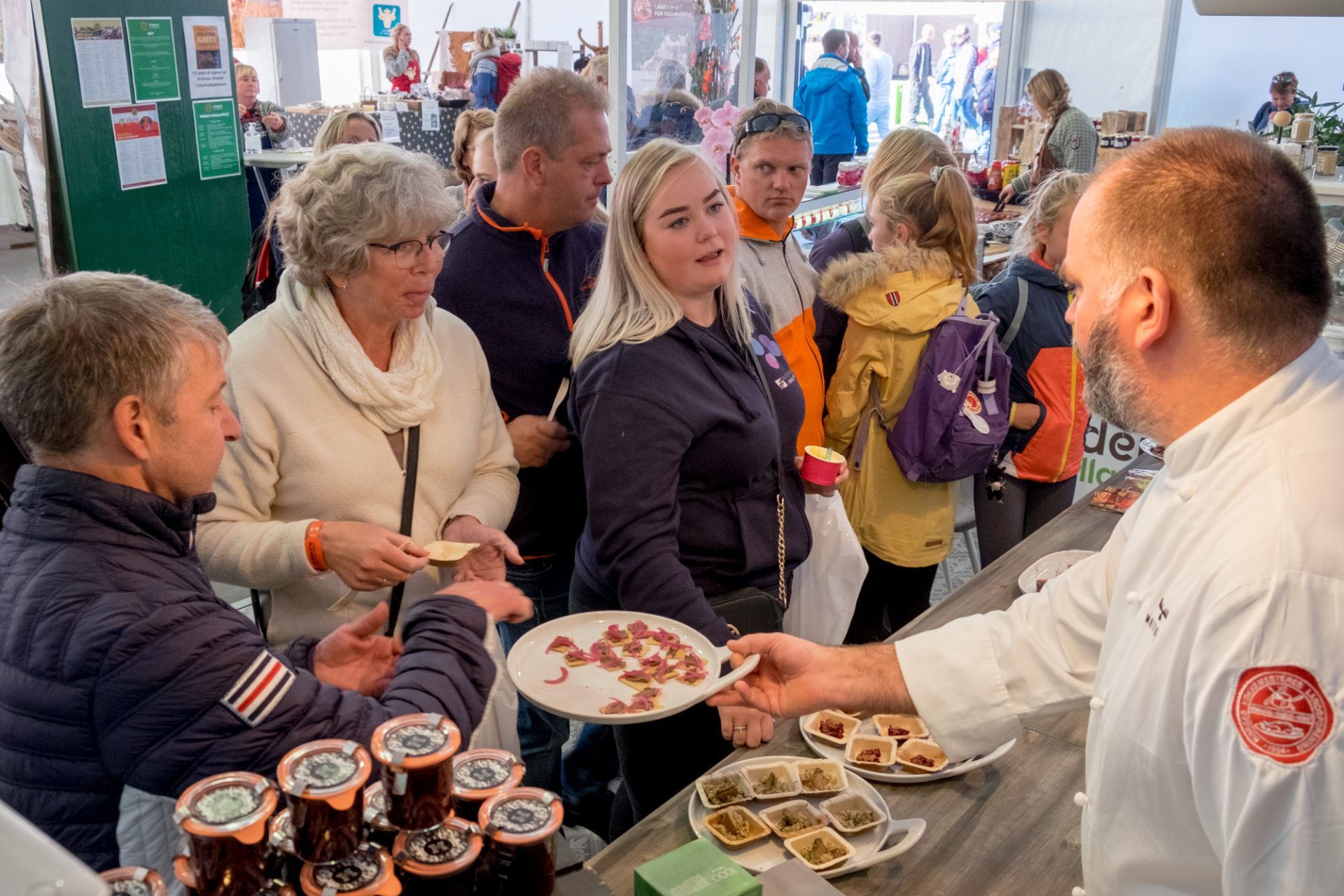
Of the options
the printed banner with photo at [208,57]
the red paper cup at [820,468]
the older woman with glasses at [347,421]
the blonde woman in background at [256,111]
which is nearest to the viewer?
the older woman with glasses at [347,421]

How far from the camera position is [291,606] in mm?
2027

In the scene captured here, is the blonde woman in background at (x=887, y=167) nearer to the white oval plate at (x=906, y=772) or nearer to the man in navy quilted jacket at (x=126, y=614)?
the white oval plate at (x=906, y=772)

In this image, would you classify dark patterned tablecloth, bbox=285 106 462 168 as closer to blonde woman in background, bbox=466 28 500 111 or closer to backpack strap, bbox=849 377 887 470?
blonde woman in background, bbox=466 28 500 111

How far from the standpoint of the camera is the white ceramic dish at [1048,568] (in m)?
2.42

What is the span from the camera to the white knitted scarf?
197 centimetres

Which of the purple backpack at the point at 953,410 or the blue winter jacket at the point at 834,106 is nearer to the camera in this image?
the purple backpack at the point at 953,410

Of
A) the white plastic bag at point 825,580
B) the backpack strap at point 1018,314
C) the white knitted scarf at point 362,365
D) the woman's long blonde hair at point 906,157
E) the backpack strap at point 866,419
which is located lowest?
the white plastic bag at point 825,580

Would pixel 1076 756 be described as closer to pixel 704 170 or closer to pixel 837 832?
pixel 837 832

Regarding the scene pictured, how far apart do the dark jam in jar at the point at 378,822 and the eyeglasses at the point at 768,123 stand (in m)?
2.70

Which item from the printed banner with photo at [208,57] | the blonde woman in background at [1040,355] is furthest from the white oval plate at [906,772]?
the printed banner with photo at [208,57]

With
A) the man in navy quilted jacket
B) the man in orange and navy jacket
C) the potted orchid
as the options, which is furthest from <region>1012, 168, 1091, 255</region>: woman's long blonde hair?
the man in navy quilted jacket

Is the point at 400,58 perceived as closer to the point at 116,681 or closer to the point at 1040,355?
the point at 1040,355

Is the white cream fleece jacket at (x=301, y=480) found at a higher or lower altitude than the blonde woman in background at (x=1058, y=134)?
lower

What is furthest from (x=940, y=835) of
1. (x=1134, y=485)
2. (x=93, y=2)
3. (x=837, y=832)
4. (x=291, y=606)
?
(x=93, y=2)
